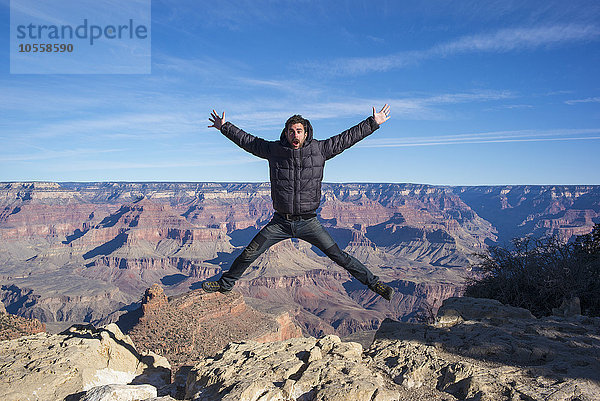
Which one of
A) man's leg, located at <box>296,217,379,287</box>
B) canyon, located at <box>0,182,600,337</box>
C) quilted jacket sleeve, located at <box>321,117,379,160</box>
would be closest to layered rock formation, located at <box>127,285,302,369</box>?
canyon, located at <box>0,182,600,337</box>

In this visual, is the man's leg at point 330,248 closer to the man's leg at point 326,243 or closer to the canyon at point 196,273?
the man's leg at point 326,243

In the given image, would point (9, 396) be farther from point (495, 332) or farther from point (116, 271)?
point (116, 271)

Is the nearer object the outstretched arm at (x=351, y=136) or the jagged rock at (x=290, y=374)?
the jagged rock at (x=290, y=374)

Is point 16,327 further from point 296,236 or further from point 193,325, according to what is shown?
point 296,236

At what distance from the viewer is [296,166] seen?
16.8 ft

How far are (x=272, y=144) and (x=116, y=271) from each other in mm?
161105

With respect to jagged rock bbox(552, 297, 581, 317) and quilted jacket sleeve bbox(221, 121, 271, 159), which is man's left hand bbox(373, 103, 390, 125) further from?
jagged rock bbox(552, 297, 581, 317)

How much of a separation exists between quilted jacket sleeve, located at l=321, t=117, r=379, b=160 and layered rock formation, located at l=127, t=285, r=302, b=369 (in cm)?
3097

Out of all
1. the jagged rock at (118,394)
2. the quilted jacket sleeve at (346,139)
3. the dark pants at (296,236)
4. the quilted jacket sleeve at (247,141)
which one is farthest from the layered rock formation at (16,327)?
the quilted jacket sleeve at (346,139)

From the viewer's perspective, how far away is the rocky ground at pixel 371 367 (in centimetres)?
411

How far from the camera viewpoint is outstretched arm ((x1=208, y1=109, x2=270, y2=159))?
527cm

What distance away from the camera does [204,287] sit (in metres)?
6.01

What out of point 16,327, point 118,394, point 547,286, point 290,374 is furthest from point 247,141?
point 16,327

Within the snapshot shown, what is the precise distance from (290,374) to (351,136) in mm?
3391
